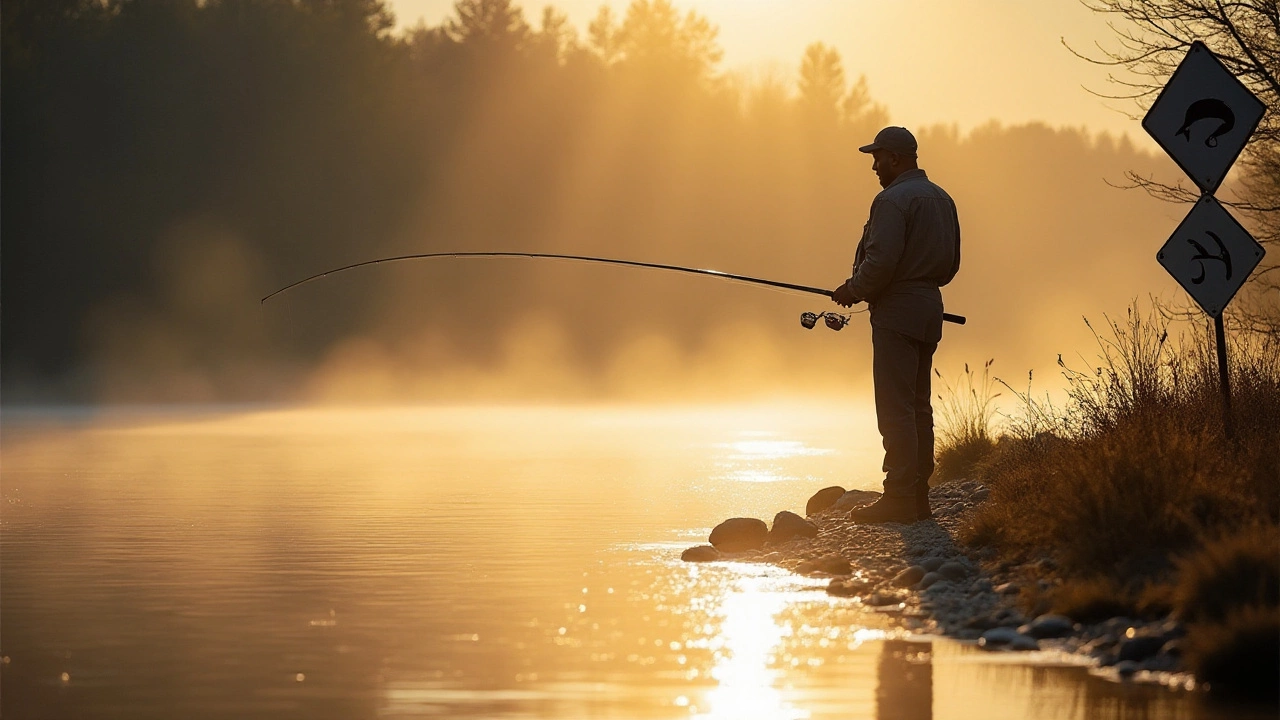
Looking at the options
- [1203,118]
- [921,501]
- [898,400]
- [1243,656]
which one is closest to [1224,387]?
[1203,118]

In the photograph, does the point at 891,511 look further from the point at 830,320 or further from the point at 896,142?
the point at 896,142

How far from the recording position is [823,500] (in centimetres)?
1303

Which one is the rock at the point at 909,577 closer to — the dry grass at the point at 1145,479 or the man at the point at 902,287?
the dry grass at the point at 1145,479

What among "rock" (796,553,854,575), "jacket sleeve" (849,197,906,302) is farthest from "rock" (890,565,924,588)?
"jacket sleeve" (849,197,906,302)

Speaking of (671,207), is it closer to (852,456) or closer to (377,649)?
(852,456)

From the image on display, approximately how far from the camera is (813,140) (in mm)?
80562

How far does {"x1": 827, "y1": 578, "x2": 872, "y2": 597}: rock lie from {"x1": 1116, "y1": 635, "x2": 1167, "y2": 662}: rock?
2.01 metres

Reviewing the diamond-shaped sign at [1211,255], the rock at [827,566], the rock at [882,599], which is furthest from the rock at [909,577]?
the diamond-shaped sign at [1211,255]

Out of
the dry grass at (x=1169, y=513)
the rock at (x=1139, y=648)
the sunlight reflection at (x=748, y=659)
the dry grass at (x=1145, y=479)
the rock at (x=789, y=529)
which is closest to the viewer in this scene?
the sunlight reflection at (x=748, y=659)

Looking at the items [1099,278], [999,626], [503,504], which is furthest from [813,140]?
[999,626]

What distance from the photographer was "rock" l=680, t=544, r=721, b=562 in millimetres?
10285

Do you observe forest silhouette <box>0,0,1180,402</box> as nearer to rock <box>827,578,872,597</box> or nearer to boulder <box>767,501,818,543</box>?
boulder <box>767,501,818,543</box>

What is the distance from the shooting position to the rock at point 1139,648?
6887mm

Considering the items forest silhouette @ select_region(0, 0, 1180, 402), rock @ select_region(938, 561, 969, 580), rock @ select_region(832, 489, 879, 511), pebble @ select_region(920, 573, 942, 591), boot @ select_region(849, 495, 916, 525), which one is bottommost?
pebble @ select_region(920, 573, 942, 591)
